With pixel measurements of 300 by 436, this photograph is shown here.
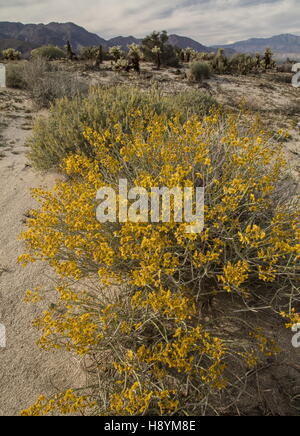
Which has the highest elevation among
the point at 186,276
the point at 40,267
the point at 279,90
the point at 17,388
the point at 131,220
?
the point at 279,90

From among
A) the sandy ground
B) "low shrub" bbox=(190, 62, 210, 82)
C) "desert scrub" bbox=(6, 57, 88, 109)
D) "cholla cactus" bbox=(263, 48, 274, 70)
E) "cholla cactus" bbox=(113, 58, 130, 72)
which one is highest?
"cholla cactus" bbox=(263, 48, 274, 70)

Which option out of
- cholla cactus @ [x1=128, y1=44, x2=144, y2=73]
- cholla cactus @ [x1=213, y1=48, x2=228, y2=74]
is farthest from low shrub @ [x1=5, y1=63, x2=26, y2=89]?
cholla cactus @ [x1=213, y1=48, x2=228, y2=74]

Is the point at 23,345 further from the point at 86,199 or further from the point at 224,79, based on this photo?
the point at 224,79

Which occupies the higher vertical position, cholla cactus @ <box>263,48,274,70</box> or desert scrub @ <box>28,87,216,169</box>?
cholla cactus @ <box>263,48,274,70</box>

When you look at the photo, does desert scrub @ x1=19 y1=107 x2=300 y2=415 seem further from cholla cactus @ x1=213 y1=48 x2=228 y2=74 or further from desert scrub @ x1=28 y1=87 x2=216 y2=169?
cholla cactus @ x1=213 y1=48 x2=228 y2=74

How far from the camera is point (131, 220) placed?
2.15m

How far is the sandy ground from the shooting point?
2.16m

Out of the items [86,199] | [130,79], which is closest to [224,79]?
[130,79]

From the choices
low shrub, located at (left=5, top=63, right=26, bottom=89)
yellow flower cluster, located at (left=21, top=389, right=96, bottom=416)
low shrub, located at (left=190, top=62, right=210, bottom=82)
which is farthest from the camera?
low shrub, located at (left=190, top=62, right=210, bottom=82)

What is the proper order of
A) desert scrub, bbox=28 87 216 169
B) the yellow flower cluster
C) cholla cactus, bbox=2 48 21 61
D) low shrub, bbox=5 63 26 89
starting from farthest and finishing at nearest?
cholla cactus, bbox=2 48 21 61, low shrub, bbox=5 63 26 89, desert scrub, bbox=28 87 216 169, the yellow flower cluster

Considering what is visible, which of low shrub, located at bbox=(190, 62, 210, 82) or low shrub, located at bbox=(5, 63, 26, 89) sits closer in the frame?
low shrub, located at bbox=(5, 63, 26, 89)

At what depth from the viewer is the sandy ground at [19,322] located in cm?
216
